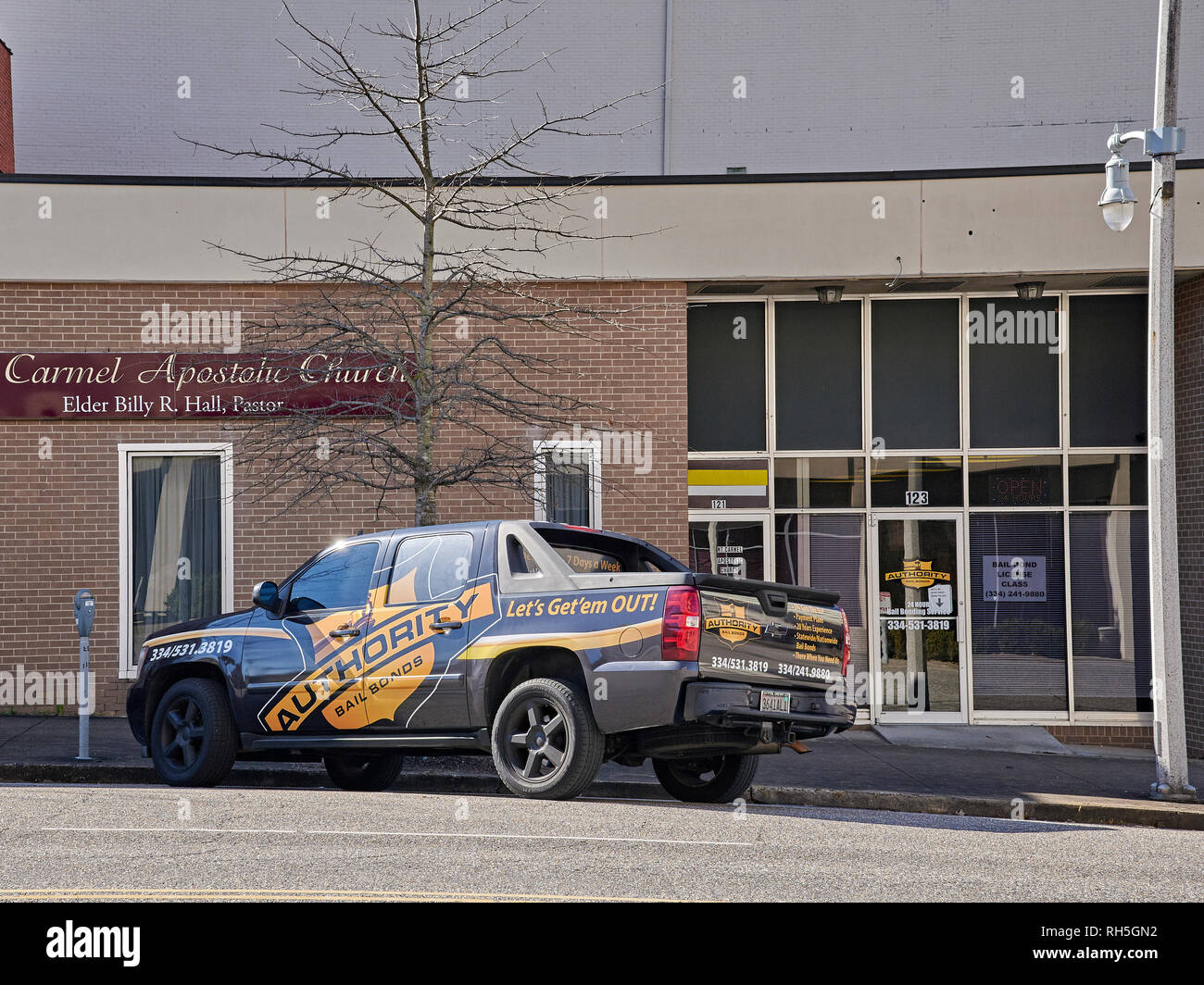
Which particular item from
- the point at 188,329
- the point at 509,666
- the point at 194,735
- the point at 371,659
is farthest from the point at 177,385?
the point at 509,666

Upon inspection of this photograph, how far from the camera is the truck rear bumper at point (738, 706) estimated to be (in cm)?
789

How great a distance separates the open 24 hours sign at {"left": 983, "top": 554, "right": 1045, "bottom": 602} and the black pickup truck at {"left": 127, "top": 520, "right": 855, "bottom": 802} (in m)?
6.74

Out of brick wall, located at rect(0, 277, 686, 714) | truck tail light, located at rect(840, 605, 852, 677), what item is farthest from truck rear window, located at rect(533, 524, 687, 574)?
brick wall, located at rect(0, 277, 686, 714)

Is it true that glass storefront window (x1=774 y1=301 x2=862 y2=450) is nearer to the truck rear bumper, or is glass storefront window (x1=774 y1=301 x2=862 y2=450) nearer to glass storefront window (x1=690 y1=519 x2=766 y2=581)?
glass storefront window (x1=690 y1=519 x2=766 y2=581)

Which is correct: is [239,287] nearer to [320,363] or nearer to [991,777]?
[320,363]

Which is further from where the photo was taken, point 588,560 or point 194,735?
point 194,735

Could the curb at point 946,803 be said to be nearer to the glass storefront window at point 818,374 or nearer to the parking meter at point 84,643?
the parking meter at point 84,643

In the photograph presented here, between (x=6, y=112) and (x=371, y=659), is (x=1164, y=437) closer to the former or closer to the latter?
(x=371, y=659)

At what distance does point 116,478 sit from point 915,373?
901 cm

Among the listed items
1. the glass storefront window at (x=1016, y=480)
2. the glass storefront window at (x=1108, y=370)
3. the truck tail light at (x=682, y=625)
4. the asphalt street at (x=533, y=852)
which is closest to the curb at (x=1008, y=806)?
the asphalt street at (x=533, y=852)

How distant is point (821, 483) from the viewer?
50.0 ft

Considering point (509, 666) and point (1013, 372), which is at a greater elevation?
point (1013, 372)

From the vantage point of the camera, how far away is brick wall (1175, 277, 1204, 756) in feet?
48.4

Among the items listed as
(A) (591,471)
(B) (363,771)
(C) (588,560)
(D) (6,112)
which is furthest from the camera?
(D) (6,112)
